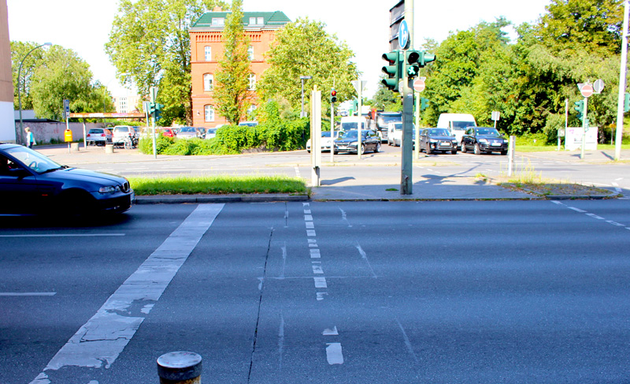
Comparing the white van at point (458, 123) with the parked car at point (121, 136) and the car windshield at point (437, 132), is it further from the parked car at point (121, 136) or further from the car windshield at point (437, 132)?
the parked car at point (121, 136)

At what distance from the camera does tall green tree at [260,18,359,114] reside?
52438mm

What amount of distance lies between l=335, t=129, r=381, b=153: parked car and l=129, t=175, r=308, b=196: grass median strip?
1841 cm

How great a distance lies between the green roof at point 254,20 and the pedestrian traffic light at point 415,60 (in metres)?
55.7

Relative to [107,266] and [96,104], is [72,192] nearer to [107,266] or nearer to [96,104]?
[107,266]

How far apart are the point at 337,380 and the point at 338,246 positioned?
430cm

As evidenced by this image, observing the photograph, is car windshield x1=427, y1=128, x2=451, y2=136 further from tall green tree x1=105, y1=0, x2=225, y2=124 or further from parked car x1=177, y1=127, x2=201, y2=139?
tall green tree x1=105, y1=0, x2=225, y2=124

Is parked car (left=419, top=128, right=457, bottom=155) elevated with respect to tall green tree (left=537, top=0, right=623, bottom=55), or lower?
lower

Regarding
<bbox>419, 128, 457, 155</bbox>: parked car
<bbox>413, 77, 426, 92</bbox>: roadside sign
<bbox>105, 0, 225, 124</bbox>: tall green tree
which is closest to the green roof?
<bbox>105, 0, 225, 124</bbox>: tall green tree

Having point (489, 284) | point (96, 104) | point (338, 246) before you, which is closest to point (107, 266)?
point (338, 246)

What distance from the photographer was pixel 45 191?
9.70m

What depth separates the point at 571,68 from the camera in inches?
1661

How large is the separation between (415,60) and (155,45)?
60.2 metres

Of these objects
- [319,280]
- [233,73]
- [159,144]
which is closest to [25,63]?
[233,73]

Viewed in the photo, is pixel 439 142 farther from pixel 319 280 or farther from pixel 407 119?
pixel 319 280
